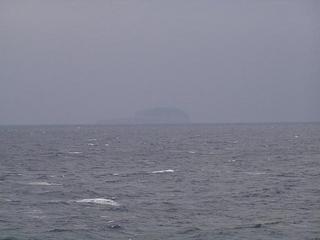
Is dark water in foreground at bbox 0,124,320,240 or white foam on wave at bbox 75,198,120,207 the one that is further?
white foam on wave at bbox 75,198,120,207

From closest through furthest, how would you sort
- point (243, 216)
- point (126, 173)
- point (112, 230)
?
1. point (112, 230)
2. point (243, 216)
3. point (126, 173)

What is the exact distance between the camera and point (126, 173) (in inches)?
2569

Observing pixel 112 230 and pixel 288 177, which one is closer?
pixel 112 230

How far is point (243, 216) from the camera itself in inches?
1491

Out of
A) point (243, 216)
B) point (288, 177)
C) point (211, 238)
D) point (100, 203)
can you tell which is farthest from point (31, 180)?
point (211, 238)

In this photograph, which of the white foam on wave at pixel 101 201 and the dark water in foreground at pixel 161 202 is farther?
the white foam on wave at pixel 101 201

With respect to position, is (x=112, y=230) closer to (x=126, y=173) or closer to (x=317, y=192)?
(x=317, y=192)

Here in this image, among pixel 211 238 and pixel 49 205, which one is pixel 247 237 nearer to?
pixel 211 238

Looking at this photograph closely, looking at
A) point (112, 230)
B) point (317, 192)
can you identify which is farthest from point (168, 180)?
point (112, 230)

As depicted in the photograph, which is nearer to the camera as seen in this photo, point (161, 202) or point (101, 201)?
point (161, 202)

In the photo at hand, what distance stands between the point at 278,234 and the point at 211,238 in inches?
127

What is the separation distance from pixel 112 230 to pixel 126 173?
104 ft

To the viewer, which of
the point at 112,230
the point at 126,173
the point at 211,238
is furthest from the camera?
the point at 126,173

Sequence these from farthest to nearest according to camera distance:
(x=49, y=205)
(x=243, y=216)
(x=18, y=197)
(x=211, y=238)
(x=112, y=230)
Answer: (x=18, y=197) < (x=49, y=205) < (x=243, y=216) < (x=112, y=230) < (x=211, y=238)
